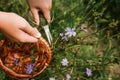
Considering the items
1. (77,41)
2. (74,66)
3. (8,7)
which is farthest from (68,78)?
(8,7)

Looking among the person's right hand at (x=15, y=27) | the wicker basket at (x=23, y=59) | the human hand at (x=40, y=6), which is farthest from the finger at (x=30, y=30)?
the wicker basket at (x=23, y=59)

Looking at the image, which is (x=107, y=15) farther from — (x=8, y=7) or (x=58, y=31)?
(x=8, y=7)

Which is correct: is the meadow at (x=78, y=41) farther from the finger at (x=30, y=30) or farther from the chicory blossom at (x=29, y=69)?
the finger at (x=30, y=30)

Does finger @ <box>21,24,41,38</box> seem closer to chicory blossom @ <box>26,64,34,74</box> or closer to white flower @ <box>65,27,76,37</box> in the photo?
chicory blossom @ <box>26,64,34,74</box>

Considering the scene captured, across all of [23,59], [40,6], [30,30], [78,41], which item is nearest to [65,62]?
[78,41]

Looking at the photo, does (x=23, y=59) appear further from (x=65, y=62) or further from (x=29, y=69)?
(x=65, y=62)
